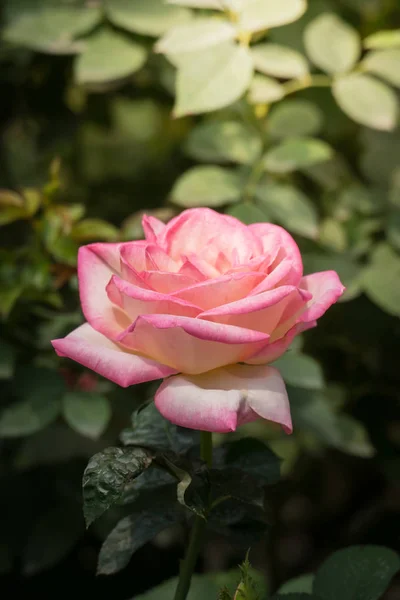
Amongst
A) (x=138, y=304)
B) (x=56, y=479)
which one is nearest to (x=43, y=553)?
(x=56, y=479)

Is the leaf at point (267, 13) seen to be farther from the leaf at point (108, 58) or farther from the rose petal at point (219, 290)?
the rose petal at point (219, 290)

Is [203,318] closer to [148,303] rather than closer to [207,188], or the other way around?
[148,303]

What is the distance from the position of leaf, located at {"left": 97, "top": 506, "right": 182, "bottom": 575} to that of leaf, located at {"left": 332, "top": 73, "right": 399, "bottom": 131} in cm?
52

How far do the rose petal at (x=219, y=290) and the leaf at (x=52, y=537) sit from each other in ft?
1.99

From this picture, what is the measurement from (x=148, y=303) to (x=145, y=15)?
595 millimetres

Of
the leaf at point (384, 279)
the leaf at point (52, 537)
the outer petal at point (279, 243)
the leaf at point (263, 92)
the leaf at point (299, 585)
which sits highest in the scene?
the outer petal at point (279, 243)

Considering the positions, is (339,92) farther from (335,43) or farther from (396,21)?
(396,21)

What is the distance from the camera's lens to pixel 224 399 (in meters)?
0.41

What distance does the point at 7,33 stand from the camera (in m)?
0.90

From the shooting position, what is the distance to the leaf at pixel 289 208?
0.80m

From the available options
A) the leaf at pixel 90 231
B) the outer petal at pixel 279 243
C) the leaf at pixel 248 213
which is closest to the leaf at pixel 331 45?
the leaf at pixel 248 213

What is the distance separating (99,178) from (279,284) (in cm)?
95

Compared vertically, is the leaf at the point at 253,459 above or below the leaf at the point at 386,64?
below

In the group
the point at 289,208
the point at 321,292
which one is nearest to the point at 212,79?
the point at 289,208
